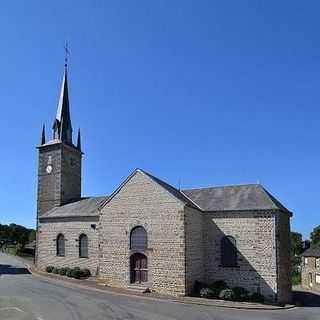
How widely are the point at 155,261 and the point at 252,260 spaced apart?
6.34 m

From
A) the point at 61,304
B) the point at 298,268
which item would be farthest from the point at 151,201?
the point at 298,268

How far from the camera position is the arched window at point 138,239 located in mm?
28984

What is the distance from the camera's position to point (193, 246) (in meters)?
28.3

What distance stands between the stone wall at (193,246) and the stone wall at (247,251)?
626 millimetres

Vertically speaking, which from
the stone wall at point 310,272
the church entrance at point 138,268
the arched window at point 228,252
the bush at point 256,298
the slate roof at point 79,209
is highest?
the slate roof at point 79,209

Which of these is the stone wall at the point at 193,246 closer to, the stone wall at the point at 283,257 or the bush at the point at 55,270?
the stone wall at the point at 283,257

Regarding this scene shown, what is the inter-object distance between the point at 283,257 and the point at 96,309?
13.8 metres

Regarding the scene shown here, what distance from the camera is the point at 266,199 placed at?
28906 mm

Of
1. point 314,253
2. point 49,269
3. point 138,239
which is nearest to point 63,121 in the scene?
point 49,269

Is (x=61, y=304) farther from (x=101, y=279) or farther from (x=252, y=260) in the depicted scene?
(x=252, y=260)

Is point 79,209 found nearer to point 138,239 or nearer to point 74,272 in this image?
point 74,272

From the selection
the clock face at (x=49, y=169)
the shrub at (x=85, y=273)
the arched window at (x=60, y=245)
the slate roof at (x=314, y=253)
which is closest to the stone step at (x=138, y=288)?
the shrub at (x=85, y=273)

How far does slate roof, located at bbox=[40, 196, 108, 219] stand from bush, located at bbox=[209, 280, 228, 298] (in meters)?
12.0

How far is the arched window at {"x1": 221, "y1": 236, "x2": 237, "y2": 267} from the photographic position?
93.6 feet
